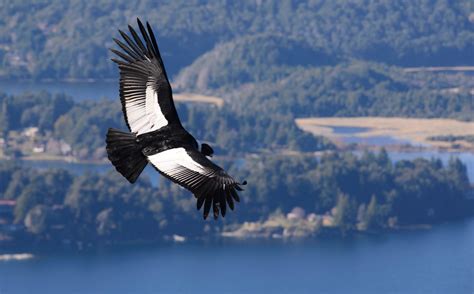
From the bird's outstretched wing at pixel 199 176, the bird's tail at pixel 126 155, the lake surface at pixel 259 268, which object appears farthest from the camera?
the lake surface at pixel 259 268

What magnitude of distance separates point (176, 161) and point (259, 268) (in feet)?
97.3

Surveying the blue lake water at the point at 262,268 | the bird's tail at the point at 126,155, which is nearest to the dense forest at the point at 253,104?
the blue lake water at the point at 262,268

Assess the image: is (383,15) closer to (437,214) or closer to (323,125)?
(323,125)

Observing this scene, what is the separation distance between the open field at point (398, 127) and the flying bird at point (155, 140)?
4180cm

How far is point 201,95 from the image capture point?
2297 inches

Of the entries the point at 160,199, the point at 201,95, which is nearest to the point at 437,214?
the point at 160,199

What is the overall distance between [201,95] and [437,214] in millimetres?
18526

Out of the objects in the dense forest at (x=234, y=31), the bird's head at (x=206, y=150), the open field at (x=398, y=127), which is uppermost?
the bird's head at (x=206, y=150)

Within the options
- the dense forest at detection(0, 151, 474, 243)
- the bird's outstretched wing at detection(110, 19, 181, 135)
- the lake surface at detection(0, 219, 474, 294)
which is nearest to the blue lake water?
the lake surface at detection(0, 219, 474, 294)

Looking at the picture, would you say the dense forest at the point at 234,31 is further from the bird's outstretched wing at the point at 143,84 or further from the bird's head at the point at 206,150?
the bird's head at the point at 206,150

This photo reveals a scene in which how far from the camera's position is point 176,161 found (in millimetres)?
5395

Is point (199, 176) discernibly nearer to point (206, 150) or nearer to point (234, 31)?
point (206, 150)

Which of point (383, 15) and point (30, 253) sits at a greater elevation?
point (383, 15)

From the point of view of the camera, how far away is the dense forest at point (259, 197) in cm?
3788
